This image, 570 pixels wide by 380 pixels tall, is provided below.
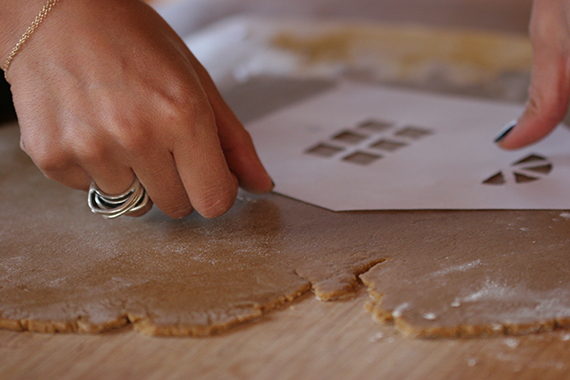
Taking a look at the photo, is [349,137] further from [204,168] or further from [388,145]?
[204,168]

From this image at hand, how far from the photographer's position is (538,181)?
102cm

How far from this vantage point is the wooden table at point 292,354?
0.62m

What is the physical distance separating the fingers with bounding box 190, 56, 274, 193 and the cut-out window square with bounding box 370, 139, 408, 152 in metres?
0.36

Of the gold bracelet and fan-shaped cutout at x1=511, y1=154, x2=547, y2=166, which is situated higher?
the gold bracelet

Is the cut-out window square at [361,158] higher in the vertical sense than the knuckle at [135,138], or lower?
lower

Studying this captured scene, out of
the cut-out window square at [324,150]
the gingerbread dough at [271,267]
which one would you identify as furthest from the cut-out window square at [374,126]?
Result: the gingerbread dough at [271,267]

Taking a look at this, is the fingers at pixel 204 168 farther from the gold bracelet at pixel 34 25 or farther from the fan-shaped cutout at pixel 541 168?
the fan-shaped cutout at pixel 541 168

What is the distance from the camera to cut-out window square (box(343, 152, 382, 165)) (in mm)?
1153

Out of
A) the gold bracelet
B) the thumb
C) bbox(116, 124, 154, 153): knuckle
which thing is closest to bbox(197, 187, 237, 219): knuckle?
bbox(116, 124, 154, 153): knuckle

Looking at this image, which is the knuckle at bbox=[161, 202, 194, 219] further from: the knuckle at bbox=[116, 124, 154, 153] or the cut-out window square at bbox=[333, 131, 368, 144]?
the cut-out window square at bbox=[333, 131, 368, 144]

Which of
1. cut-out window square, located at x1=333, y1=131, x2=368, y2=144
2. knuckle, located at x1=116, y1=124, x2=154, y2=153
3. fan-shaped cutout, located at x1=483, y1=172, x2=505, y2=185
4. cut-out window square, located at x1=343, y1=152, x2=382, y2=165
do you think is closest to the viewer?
knuckle, located at x1=116, y1=124, x2=154, y2=153

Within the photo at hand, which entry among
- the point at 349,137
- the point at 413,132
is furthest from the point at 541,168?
the point at 349,137

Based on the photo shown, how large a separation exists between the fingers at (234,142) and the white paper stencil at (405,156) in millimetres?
108

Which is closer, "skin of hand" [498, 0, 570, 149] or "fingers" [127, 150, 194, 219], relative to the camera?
"fingers" [127, 150, 194, 219]
